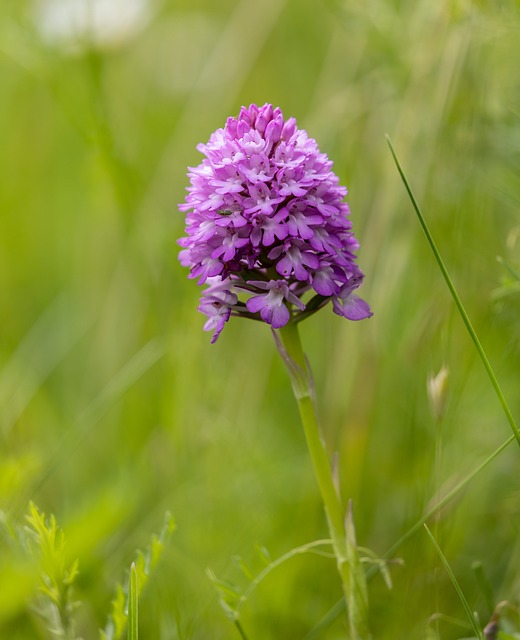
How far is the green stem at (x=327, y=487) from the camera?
1452 mm

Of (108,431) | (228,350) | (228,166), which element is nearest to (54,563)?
(228,166)

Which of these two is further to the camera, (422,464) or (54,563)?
(422,464)

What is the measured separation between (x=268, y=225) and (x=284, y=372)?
2008 millimetres

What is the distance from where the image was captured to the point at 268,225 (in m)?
1.38

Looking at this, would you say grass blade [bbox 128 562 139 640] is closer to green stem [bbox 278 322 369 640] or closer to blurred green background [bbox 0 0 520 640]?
blurred green background [bbox 0 0 520 640]

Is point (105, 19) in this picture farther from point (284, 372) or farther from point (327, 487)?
point (327, 487)

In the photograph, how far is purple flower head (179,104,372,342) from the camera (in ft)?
4.53

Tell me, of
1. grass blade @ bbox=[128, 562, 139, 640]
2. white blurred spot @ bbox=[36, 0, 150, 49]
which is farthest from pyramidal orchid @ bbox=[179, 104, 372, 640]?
white blurred spot @ bbox=[36, 0, 150, 49]

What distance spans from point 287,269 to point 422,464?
1216 mm

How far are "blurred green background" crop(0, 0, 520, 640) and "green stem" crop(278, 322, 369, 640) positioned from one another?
0.16 metres

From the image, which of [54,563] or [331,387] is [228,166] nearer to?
[54,563]

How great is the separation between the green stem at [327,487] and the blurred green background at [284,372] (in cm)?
16

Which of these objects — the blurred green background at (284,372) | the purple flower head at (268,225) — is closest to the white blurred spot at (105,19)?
the blurred green background at (284,372)

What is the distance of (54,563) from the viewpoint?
1440 mm
